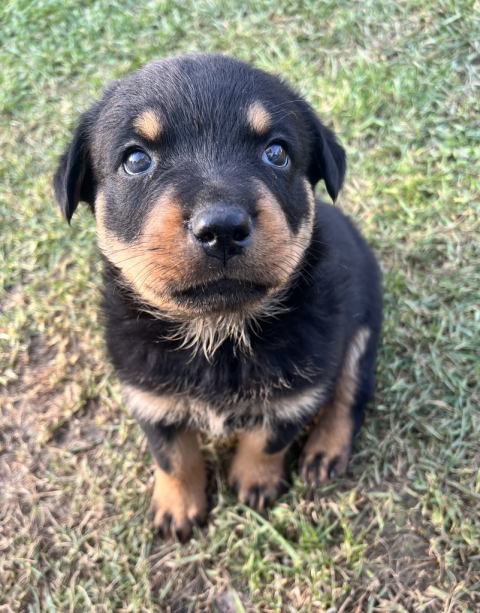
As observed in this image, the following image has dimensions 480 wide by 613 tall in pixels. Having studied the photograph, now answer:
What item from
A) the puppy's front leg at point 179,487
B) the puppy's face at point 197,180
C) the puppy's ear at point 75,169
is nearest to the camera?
the puppy's face at point 197,180

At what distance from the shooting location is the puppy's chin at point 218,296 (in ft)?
→ 5.98

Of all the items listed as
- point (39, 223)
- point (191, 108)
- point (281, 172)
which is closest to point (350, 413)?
point (281, 172)

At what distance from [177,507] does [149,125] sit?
6.11ft

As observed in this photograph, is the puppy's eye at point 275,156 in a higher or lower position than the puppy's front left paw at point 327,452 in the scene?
higher

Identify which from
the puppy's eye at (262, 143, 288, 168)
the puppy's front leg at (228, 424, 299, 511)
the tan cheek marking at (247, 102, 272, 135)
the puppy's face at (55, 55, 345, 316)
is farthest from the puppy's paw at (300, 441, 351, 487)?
the tan cheek marking at (247, 102, 272, 135)

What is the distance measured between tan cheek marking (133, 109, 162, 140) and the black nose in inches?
18.5

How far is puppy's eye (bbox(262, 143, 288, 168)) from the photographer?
2.09 m

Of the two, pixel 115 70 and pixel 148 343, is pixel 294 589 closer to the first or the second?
pixel 148 343

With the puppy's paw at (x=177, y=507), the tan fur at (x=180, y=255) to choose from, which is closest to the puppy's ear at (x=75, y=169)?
the tan fur at (x=180, y=255)

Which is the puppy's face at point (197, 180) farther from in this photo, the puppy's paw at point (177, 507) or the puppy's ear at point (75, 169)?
the puppy's paw at point (177, 507)

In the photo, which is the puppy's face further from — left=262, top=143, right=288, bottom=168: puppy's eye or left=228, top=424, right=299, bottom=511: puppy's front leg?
left=228, top=424, right=299, bottom=511: puppy's front leg

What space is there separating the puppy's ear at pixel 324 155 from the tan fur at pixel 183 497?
1384 mm

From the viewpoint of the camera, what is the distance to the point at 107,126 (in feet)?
6.88

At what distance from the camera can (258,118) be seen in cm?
199
